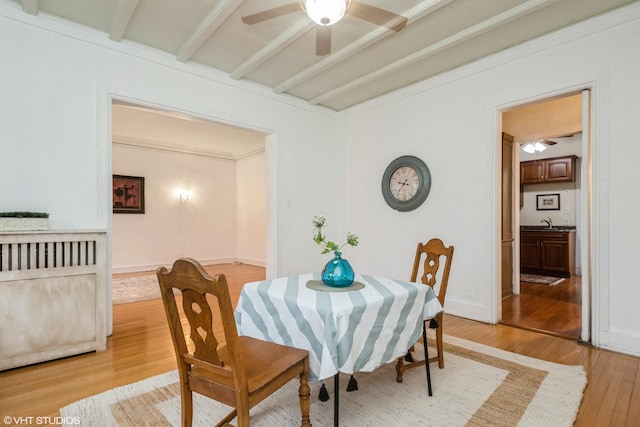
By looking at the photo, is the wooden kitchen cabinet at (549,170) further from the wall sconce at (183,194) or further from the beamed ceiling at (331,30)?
the wall sconce at (183,194)

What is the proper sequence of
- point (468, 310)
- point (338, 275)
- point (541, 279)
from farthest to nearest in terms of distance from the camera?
point (541, 279)
point (468, 310)
point (338, 275)

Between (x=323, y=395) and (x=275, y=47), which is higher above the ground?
(x=275, y=47)

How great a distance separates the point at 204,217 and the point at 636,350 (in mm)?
7494

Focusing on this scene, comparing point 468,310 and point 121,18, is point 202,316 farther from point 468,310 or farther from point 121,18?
point 468,310

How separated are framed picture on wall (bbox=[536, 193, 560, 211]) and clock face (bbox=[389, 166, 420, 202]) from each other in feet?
14.4

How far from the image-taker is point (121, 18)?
279cm

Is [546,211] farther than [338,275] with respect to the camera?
Yes

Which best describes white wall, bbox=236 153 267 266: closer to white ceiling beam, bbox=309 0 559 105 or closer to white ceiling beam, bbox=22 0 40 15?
white ceiling beam, bbox=309 0 559 105

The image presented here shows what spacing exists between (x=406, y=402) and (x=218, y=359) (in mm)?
1272

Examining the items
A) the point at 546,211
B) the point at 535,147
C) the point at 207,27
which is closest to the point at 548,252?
the point at 546,211

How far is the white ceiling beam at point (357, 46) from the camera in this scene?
265cm

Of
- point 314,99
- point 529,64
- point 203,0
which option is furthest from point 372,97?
point 203,0

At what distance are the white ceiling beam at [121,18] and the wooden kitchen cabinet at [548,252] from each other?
7.10 m

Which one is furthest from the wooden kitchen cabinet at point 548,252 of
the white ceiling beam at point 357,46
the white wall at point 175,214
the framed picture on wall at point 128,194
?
the framed picture on wall at point 128,194
